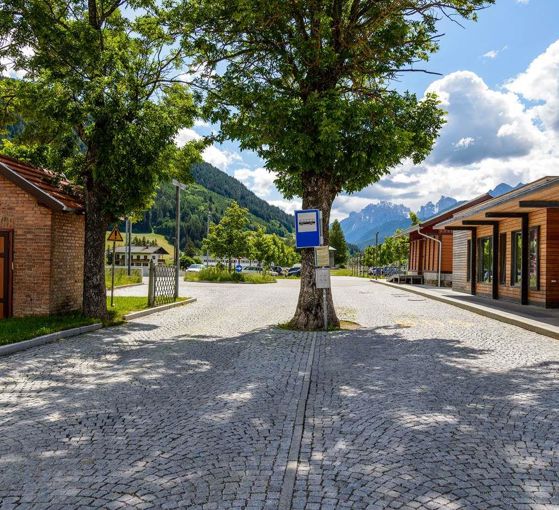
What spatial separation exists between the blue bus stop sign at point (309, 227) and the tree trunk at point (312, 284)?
0.75m

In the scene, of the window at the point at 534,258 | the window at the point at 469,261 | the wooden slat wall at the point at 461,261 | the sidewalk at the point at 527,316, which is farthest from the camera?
the wooden slat wall at the point at 461,261

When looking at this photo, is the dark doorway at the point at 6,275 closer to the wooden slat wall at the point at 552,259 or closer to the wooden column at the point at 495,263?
the wooden slat wall at the point at 552,259

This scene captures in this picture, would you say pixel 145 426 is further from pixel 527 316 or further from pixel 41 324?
pixel 527 316

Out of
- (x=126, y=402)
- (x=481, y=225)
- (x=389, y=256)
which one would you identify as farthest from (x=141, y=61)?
(x=389, y=256)

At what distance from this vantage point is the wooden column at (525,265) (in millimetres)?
19656

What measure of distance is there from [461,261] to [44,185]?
22.3 m

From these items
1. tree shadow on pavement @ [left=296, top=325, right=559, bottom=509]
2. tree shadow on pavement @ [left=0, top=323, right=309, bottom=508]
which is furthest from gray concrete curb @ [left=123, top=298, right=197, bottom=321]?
tree shadow on pavement @ [left=296, top=325, right=559, bottom=509]

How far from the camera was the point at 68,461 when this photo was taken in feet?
13.7

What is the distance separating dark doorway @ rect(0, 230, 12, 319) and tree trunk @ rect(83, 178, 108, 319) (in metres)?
1.84

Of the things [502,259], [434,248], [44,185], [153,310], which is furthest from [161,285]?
[434,248]

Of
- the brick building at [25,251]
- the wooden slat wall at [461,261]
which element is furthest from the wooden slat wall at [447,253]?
the brick building at [25,251]

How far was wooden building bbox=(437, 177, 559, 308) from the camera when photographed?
55.5ft

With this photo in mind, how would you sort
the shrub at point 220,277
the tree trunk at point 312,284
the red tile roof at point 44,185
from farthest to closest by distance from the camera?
the shrub at point 220,277 → the red tile roof at point 44,185 → the tree trunk at point 312,284

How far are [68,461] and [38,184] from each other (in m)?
11.7
